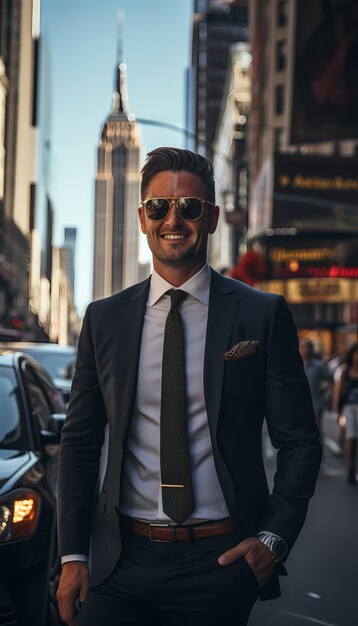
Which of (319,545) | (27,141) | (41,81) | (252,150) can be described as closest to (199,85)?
(41,81)

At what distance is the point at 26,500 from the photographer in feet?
17.0

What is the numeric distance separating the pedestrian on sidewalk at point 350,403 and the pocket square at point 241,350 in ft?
36.6

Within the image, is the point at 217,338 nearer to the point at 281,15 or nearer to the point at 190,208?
the point at 190,208

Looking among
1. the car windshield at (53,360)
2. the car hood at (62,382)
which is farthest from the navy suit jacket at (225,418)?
the car windshield at (53,360)

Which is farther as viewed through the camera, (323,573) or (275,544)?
(323,573)

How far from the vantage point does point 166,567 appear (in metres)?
2.89

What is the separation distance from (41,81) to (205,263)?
14430 cm

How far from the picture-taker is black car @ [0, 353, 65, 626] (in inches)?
192

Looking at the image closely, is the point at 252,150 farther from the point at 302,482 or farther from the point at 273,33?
the point at 302,482

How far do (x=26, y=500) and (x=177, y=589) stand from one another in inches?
95.2

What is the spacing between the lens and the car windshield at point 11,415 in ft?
19.2

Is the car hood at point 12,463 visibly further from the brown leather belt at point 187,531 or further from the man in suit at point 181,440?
the brown leather belt at point 187,531

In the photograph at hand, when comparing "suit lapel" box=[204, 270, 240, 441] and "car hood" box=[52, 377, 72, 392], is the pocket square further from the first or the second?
"car hood" box=[52, 377, 72, 392]

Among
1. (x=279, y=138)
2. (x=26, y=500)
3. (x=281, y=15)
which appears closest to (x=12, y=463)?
(x=26, y=500)
